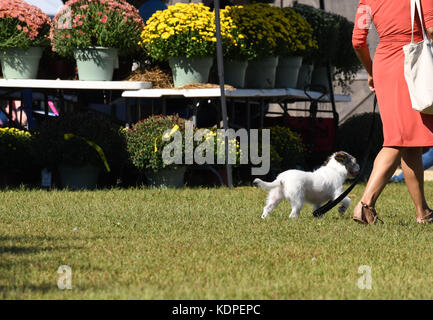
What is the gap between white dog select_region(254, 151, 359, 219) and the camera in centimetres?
692

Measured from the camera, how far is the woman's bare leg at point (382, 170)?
21.0 feet

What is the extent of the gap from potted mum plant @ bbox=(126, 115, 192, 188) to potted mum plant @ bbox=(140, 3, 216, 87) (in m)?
0.61

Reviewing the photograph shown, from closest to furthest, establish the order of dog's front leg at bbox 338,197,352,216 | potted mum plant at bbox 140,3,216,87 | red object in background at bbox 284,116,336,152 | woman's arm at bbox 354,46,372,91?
woman's arm at bbox 354,46,372,91, dog's front leg at bbox 338,197,352,216, potted mum plant at bbox 140,3,216,87, red object in background at bbox 284,116,336,152

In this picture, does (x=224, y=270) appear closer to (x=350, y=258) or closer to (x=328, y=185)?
(x=350, y=258)

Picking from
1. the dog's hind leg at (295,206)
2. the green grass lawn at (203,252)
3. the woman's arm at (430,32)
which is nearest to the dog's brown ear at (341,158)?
the green grass lawn at (203,252)

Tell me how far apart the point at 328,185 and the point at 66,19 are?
14.4 feet

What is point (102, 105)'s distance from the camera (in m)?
13.1

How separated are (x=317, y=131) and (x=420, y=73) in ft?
22.6

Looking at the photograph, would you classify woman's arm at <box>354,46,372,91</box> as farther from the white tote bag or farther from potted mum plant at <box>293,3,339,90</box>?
potted mum plant at <box>293,3,339,90</box>

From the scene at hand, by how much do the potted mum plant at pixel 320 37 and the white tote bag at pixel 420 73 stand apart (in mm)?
5839

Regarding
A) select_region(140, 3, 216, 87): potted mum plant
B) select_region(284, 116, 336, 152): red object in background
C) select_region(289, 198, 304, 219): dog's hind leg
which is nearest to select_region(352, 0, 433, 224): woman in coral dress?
select_region(289, 198, 304, 219): dog's hind leg

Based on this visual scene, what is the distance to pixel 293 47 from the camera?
11273 millimetres

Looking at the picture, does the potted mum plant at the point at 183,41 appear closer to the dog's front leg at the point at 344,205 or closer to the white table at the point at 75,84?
the white table at the point at 75,84
